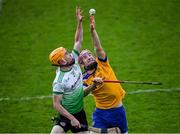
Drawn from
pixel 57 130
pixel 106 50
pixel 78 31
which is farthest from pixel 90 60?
pixel 106 50

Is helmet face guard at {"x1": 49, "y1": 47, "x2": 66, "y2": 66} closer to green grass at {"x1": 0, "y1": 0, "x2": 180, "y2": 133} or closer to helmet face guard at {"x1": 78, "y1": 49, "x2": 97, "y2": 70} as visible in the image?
helmet face guard at {"x1": 78, "y1": 49, "x2": 97, "y2": 70}

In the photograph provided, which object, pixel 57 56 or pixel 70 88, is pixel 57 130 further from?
pixel 57 56

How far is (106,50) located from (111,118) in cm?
683

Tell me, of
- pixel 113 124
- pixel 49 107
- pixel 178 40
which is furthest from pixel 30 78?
pixel 113 124

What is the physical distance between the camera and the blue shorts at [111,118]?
1186 centimetres

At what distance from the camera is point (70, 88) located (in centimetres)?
1177

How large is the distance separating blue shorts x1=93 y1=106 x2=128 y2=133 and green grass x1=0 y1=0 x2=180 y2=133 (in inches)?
85.5

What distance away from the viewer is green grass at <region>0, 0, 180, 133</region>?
14.9m

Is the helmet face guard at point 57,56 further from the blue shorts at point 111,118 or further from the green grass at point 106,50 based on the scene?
the green grass at point 106,50

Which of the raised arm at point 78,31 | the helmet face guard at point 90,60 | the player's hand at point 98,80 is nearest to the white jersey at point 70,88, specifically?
the helmet face guard at point 90,60

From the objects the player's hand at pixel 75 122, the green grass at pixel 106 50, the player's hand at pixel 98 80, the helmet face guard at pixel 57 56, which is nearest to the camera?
the player's hand at pixel 98 80

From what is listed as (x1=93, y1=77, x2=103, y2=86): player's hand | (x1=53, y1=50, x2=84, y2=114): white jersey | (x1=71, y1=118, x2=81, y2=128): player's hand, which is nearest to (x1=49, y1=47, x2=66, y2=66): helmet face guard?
(x1=53, y1=50, x2=84, y2=114): white jersey

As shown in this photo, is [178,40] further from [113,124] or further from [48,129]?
[113,124]

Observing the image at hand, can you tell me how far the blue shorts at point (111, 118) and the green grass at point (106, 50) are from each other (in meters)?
2.17
